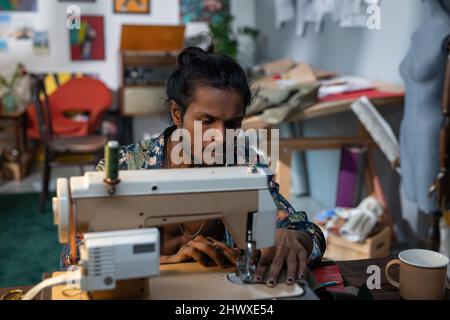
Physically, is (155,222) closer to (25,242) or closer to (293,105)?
(293,105)

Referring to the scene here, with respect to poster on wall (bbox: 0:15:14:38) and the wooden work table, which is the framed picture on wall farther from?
the wooden work table

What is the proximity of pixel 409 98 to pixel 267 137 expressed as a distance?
69 cm

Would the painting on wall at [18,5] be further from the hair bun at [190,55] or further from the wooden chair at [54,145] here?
the hair bun at [190,55]

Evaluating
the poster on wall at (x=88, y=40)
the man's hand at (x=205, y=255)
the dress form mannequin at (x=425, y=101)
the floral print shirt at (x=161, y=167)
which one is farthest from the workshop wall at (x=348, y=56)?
the man's hand at (x=205, y=255)

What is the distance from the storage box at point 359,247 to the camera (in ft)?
8.91

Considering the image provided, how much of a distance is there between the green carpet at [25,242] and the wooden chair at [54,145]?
185mm

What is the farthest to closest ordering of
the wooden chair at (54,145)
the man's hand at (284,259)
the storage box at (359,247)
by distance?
the wooden chair at (54,145) → the storage box at (359,247) → the man's hand at (284,259)

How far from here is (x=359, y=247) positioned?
272 centimetres

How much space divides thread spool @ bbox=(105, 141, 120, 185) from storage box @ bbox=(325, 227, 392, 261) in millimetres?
1906

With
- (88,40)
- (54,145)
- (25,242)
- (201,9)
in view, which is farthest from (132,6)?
(25,242)

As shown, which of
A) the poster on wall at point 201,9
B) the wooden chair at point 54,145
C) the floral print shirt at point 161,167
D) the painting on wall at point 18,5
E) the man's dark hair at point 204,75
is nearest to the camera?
the floral print shirt at point 161,167

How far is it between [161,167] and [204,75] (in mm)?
255
